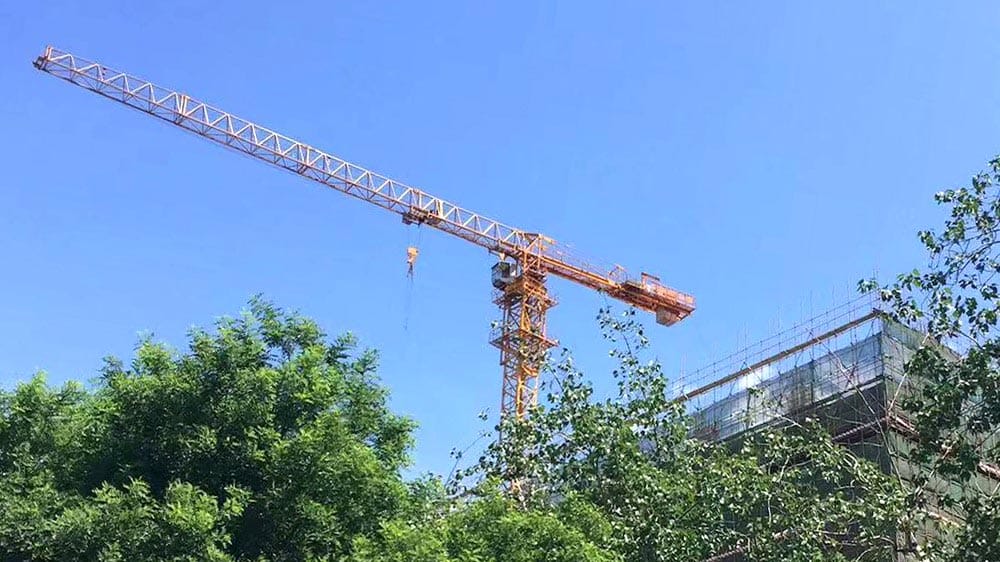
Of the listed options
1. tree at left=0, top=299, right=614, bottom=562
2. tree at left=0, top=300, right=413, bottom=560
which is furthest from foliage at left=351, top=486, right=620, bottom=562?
tree at left=0, top=300, right=413, bottom=560

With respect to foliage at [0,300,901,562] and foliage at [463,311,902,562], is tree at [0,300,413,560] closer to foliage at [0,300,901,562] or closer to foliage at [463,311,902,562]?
foliage at [0,300,901,562]

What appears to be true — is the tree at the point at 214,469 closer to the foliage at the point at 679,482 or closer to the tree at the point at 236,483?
the tree at the point at 236,483

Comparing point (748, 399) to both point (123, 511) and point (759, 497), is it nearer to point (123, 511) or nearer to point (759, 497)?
point (759, 497)

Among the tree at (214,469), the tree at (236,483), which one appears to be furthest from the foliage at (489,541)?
the tree at (214,469)

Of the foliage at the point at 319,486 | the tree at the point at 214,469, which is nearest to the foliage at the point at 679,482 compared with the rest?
the foliage at the point at 319,486

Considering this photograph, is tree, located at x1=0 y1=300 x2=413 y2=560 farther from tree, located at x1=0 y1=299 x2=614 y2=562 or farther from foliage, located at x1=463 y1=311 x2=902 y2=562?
foliage, located at x1=463 y1=311 x2=902 y2=562

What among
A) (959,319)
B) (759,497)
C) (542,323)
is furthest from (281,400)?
(542,323)

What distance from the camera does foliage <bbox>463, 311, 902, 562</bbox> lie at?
1227cm

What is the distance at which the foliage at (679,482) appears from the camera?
12.3m

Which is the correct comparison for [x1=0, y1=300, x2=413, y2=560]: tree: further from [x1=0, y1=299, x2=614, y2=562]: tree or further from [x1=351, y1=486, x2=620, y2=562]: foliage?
[x1=351, y1=486, x2=620, y2=562]: foliage

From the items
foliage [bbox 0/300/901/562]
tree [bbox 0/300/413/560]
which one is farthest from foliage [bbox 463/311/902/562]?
tree [bbox 0/300/413/560]

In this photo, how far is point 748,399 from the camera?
19188mm

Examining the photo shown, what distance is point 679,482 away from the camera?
12875mm

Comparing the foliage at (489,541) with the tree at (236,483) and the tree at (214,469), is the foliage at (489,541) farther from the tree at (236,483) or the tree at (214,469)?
the tree at (214,469)
